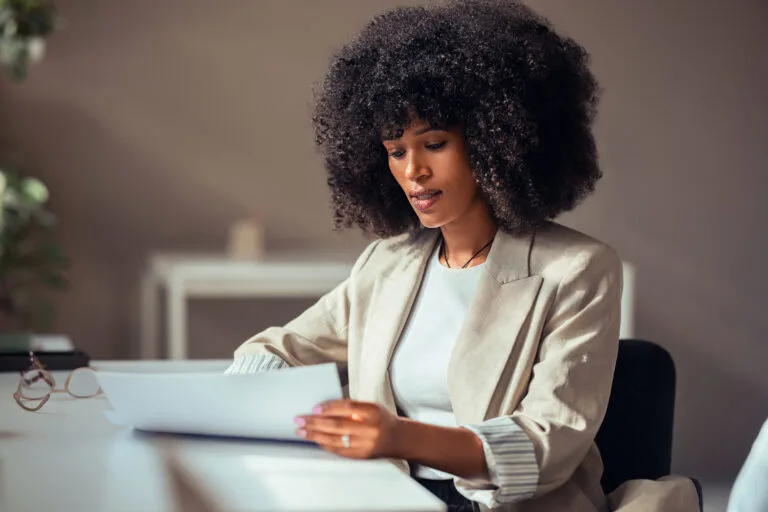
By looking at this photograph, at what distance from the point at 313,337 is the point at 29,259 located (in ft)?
8.25

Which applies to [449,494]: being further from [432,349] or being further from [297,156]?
[297,156]

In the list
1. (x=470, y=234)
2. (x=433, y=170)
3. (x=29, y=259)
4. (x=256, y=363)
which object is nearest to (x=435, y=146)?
(x=433, y=170)

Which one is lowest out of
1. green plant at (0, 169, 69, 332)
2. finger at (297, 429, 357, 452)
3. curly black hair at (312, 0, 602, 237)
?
green plant at (0, 169, 69, 332)

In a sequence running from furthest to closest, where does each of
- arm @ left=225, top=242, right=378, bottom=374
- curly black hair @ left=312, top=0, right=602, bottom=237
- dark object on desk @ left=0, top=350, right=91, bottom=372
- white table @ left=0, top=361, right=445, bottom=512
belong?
dark object on desk @ left=0, top=350, right=91, bottom=372 < arm @ left=225, top=242, right=378, bottom=374 < curly black hair @ left=312, top=0, right=602, bottom=237 < white table @ left=0, top=361, right=445, bottom=512

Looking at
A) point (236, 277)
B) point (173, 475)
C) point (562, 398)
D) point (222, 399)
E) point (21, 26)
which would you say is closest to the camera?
point (173, 475)

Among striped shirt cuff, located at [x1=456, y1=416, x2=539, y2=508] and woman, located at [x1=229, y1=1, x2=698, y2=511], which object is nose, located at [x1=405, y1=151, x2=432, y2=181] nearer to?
woman, located at [x1=229, y1=1, x2=698, y2=511]

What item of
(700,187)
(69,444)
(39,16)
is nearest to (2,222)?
(39,16)

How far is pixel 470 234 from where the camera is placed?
1715 mm

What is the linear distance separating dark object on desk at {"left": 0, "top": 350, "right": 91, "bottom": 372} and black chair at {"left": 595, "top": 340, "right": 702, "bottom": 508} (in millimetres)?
987

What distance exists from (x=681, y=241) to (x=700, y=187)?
243 millimetres

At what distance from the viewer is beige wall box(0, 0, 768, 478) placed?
4.27 m

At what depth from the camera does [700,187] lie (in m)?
4.69

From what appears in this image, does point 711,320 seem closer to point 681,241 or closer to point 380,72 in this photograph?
point 681,241

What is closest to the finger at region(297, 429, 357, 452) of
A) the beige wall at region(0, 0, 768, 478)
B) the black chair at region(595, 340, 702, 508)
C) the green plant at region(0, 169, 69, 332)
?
the black chair at region(595, 340, 702, 508)
